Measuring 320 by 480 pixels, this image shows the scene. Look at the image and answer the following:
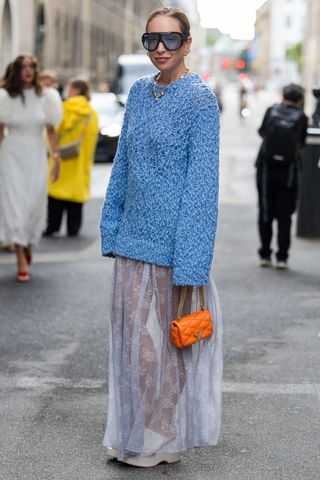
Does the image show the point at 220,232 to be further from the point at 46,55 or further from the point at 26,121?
the point at 46,55

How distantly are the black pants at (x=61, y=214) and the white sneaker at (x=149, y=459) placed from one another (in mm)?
8287

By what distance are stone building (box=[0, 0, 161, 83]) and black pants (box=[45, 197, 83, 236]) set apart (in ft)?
68.2

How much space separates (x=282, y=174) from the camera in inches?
425

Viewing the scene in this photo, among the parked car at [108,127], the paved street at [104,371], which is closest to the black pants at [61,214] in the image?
the paved street at [104,371]

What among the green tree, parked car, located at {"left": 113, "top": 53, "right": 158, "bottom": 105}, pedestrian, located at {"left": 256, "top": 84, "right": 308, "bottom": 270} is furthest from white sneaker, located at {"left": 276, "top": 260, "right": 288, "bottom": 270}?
the green tree

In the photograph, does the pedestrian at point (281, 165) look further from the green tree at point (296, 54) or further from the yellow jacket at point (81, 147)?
the green tree at point (296, 54)

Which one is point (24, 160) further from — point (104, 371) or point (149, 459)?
point (149, 459)

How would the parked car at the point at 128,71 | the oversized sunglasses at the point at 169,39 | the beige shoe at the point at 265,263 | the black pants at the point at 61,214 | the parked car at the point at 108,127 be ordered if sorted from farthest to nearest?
the parked car at the point at 128,71, the parked car at the point at 108,127, the black pants at the point at 61,214, the beige shoe at the point at 265,263, the oversized sunglasses at the point at 169,39

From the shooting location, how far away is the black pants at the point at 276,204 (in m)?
10.8

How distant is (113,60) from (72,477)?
6195 centimetres

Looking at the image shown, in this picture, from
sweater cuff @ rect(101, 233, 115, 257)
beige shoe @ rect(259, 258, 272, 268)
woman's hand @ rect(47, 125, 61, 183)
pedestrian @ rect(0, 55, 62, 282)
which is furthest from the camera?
beige shoe @ rect(259, 258, 272, 268)

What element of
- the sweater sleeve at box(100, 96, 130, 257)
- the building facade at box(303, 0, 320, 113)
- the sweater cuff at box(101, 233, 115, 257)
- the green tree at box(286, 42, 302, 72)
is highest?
the sweater sleeve at box(100, 96, 130, 257)

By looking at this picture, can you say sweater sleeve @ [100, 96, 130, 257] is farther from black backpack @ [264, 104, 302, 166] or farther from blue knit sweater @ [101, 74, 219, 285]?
black backpack @ [264, 104, 302, 166]

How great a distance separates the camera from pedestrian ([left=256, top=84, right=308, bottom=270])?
1071 centimetres
